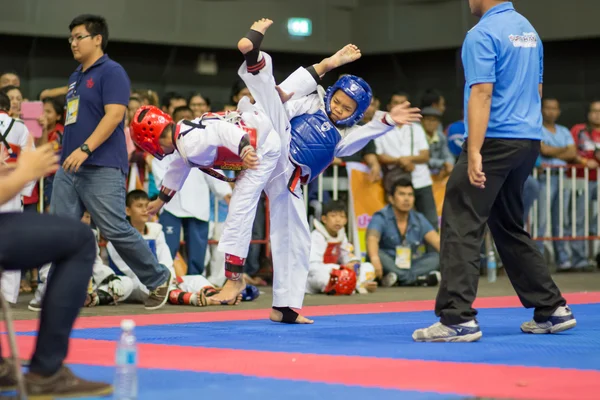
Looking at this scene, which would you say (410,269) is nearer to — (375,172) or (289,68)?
(375,172)

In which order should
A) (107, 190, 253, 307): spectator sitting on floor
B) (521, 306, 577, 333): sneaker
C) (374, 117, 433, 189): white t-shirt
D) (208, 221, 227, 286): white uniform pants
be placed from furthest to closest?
(374, 117, 433, 189): white t-shirt < (208, 221, 227, 286): white uniform pants < (107, 190, 253, 307): spectator sitting on floor < (521, 306, 577, 333): sneaker

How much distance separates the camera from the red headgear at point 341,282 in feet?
29.0

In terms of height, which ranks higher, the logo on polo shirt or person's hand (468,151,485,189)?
the logo on polo shirt

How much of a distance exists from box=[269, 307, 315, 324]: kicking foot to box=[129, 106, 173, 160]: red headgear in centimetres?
132

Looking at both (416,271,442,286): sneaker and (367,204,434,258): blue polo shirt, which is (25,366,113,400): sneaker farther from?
(416,271,442,286): sneaker

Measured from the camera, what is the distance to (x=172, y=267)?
26.7 feet

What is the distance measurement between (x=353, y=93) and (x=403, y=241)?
3930mm

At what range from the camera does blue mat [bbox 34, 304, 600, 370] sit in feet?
14.4

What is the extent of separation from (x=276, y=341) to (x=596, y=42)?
1100cm

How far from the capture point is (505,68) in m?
5.03

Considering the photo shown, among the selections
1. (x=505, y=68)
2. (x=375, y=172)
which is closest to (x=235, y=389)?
(x=505, y=68)

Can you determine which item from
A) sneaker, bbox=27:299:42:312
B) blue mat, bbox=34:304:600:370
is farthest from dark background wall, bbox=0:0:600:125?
blue mat, bbox=34:304:600:370

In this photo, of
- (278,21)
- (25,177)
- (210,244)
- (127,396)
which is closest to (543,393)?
(127,396)

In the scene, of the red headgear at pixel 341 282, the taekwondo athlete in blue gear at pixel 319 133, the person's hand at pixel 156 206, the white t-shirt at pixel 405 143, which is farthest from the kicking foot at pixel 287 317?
the white t-shirt at pixel 405 143
